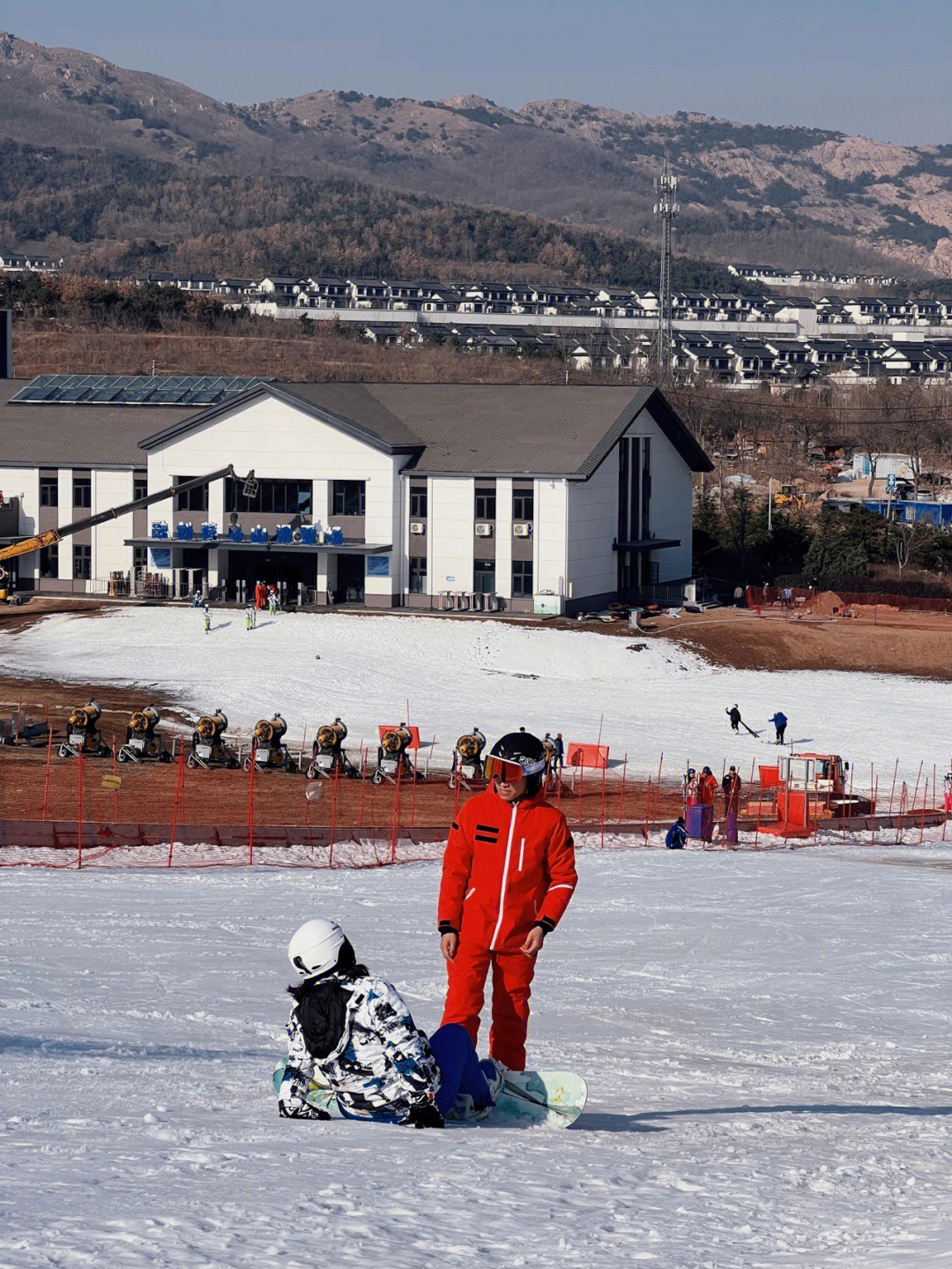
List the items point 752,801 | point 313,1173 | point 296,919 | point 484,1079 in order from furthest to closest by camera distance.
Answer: point 752,801, point 296,919, point 484,1079, point 313,1173

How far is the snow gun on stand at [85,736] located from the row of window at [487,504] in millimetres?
24513

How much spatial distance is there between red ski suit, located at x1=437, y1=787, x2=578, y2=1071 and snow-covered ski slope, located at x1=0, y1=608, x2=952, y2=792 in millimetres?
30498

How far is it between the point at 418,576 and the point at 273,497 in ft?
18.6

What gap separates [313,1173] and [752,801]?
100.0 feet

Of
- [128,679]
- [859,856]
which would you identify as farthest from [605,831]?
[128,679]

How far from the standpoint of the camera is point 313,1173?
759cm

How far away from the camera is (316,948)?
27.8ft

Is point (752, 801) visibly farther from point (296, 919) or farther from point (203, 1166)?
point (203, 1166)

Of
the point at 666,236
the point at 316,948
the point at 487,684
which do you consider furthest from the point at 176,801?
the point at 666,236

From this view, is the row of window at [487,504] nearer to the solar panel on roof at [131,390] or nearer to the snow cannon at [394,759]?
the solar panel on roof at [131,390]

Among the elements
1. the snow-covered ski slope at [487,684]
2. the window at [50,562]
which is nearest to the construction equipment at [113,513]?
the window at [50,562]

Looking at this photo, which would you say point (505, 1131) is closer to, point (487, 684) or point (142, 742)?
point (142, 742)

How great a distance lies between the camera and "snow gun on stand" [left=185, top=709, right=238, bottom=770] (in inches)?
1515

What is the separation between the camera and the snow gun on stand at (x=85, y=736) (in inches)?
1513
